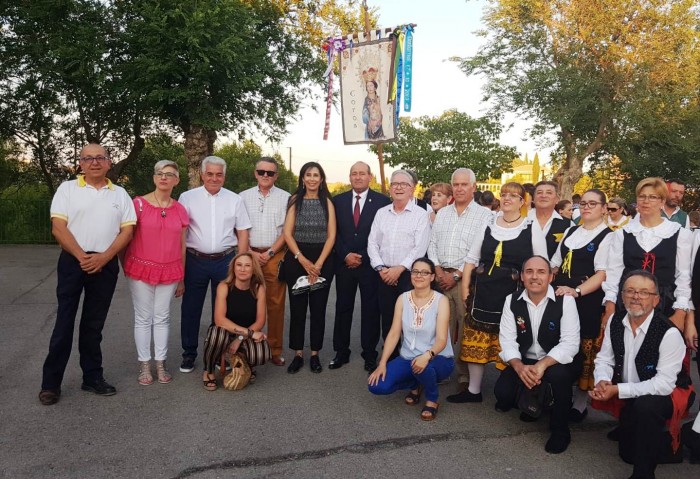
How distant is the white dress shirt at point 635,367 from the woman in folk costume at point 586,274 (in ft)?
1.32

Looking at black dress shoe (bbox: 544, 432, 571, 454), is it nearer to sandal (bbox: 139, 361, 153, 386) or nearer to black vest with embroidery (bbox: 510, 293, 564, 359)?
black vest with embroidery (bbox: 510, 293, 564, 359)

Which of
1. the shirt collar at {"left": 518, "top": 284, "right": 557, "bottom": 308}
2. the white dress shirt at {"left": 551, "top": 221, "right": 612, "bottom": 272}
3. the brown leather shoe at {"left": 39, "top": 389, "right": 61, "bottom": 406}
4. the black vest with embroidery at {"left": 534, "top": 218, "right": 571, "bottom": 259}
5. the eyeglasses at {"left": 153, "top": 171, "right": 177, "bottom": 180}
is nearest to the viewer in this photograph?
the shirt collar at {"left": 518, "top": 284, "right": 557, "bottom": 308}

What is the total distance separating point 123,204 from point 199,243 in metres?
0.83

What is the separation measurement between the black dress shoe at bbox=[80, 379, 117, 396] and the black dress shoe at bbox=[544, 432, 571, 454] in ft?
11.1

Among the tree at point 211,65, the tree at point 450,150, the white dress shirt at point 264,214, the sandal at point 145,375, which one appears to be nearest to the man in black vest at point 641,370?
the white dress shirt at point 264,214

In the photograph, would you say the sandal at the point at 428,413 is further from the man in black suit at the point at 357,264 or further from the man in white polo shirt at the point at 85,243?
the man in white polo shirt at the point at 85,243

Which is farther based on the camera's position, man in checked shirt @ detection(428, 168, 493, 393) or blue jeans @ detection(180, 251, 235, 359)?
blue jeans @ detection(180, 251, 235, 359)

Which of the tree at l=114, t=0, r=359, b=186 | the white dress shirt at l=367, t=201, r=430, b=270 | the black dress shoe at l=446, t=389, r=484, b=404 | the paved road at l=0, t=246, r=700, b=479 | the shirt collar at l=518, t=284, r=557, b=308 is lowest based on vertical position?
the paved road at l=0, t=246, r=700, b=479

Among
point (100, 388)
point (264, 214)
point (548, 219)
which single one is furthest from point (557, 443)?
point (100, 388)

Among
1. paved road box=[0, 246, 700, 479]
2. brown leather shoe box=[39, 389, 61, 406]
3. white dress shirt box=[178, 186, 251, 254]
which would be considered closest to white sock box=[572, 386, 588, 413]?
paved road box=[0, 246, 700, 479]

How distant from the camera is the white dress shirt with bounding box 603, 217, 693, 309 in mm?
3998

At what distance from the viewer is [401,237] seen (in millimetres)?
5164

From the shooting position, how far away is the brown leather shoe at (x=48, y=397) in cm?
432

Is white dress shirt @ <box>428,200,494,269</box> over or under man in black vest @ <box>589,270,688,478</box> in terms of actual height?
over
